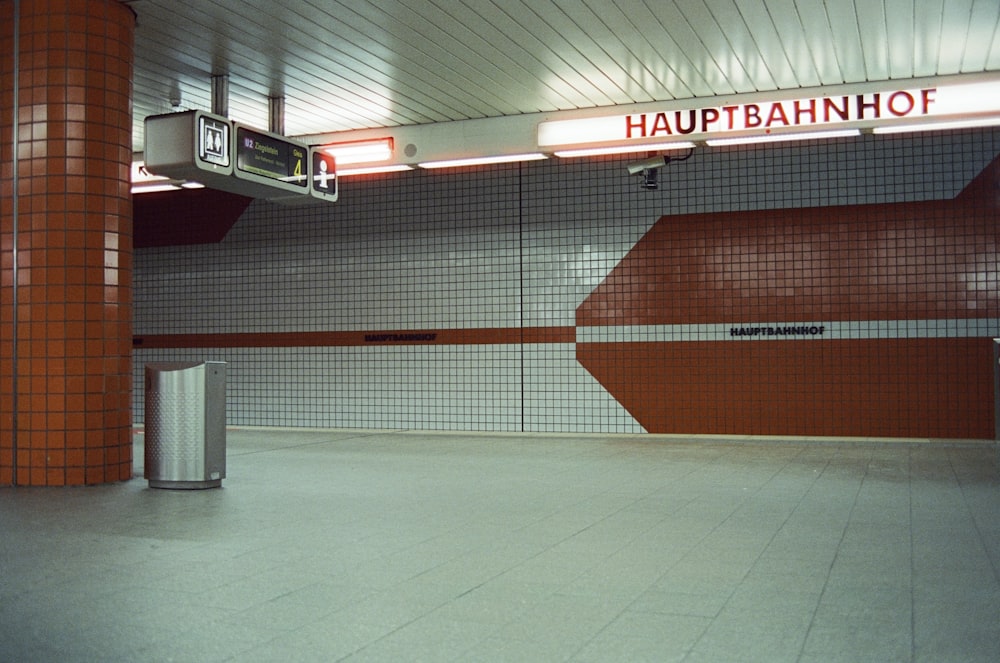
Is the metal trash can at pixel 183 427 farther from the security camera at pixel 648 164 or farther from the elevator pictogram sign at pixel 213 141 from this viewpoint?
the security camera at pixel 648 164

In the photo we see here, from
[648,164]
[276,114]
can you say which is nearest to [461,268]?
[648,164]

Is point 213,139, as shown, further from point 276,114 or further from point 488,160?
point 488,160

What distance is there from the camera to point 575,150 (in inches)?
393

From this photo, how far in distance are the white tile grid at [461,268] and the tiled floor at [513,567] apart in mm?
3872

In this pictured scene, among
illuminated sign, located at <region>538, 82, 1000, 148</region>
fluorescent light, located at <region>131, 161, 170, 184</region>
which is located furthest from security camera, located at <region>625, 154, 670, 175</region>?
fluorescent light, located at <region>131, 161, 170, 184</region>

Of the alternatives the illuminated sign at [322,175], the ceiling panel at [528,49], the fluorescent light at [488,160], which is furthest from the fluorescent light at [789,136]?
the illuminated sign at [322,175]

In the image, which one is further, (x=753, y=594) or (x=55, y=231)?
(x=55, y=231)

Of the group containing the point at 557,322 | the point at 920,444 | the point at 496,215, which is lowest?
the point at 920,444

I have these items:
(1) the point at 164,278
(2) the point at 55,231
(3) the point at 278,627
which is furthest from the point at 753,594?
(1) the point at 164,278

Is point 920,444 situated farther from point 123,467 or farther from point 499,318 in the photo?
point 123,467

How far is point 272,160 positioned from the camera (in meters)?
8.50

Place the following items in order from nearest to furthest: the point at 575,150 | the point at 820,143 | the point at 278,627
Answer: the point at 278,627 → the point at 575,150 → the point at 820,143

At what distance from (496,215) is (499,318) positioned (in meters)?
1.33

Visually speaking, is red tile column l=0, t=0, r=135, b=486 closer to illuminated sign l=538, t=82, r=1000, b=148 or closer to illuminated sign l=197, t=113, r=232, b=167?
illuminated sign l=197, t=113, r=232, b=167
